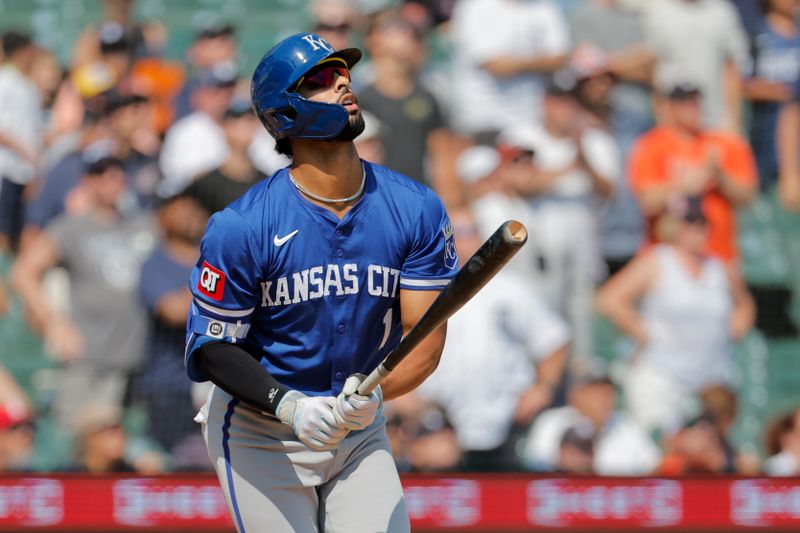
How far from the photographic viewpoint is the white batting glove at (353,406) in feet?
10.8

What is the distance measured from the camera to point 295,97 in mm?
3531

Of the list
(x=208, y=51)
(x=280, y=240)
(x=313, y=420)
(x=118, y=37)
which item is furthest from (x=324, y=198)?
(x=118, y=37)

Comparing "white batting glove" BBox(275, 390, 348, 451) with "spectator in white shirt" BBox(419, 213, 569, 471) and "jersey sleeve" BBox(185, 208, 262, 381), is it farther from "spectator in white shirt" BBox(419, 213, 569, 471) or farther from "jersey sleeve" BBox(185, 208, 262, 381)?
"spectator in white shirt" BBox(419, 213, 569, 471)

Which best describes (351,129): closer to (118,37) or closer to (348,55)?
(348,55)

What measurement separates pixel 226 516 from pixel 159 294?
126 cm

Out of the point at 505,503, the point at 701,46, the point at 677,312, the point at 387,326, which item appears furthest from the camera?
the point at 701,46

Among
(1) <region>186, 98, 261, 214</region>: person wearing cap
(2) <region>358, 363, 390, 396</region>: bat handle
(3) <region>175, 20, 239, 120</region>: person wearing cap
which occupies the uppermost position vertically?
(2) <region>358, 363, 390, 396</region>: bat handle

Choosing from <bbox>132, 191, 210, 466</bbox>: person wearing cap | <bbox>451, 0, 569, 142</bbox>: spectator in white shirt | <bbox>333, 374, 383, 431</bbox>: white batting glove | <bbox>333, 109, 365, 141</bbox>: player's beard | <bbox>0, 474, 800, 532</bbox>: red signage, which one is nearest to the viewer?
<bbox>333, 374, 383, 431</bbox>: white batting glove

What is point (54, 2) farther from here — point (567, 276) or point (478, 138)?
point (567, 276)

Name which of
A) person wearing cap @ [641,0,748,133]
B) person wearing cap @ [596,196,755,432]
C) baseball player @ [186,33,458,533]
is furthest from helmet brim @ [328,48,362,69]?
person wearing cap @ [641,0,748,133]

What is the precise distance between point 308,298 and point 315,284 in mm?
43

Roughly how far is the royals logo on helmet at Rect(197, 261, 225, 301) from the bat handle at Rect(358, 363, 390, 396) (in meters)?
0.47

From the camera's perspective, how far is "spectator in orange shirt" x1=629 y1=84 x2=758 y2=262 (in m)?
7.44

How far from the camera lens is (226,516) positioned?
6.73 m
